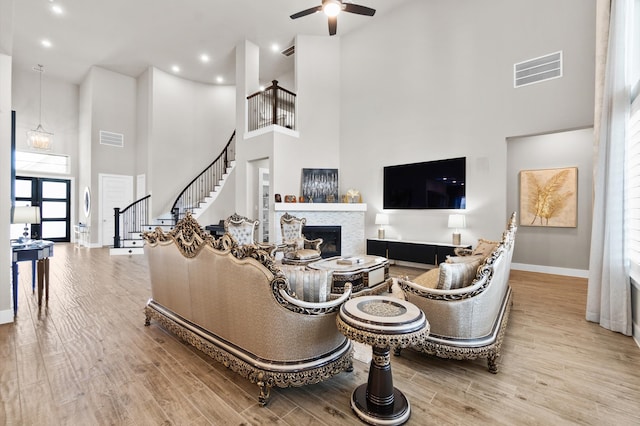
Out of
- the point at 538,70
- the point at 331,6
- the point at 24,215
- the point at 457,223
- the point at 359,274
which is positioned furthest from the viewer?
the point at 457,223

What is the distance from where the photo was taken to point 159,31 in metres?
7.55

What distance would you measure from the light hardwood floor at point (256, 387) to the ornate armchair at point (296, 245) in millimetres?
2551

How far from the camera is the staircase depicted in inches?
319

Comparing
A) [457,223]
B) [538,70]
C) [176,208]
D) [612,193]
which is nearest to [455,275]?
[612,193]

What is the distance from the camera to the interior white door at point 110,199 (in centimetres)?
938

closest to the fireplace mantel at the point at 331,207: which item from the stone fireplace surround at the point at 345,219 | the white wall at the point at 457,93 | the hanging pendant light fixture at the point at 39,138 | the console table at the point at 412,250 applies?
the stone fireplace surround at the point at 345,219

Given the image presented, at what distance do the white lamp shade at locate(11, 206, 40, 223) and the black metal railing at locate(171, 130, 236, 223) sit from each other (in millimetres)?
5541

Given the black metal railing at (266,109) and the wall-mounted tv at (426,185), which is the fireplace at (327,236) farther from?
the black metal railing at (266,109)

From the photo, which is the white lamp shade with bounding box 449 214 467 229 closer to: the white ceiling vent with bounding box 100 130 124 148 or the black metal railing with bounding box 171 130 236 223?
the black metal railing with bounding box 171 130 236 223

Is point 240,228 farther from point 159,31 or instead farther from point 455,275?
point 159,31

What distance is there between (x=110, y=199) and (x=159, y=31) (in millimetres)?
5367

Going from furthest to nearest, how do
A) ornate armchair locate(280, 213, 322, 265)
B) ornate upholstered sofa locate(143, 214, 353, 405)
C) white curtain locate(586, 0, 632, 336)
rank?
ornate armchair locate(280, 213, 322, 265)
white curtain locate(586, 0, 632, 336)
ornate upholstered sofa locate(143, 214, 353, 405)

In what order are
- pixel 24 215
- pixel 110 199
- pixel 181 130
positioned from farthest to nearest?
pixel 181 130 < pixel 110 199 < pixel 24 215

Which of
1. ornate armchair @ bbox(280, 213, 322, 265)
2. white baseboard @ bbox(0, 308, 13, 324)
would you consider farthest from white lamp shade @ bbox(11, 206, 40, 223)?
ornate armchair @ bbox(280, 213, 322, 265)
